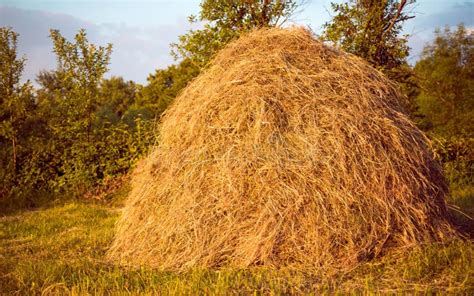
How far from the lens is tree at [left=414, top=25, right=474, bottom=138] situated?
27.5m

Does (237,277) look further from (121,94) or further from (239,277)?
(121,94)

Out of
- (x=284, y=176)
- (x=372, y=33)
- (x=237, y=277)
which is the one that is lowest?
(x=237, y=277)

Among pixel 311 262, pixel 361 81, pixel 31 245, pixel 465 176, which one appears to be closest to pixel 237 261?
pixel 311 262

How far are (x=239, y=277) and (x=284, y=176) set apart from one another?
Answer: 1371 millimetres

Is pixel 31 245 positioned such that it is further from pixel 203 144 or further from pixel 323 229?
pixel 323 229

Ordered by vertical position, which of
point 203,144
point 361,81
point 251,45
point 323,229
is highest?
point 251,45

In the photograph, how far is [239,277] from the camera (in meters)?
5.20

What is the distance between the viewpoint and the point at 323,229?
5.75 m

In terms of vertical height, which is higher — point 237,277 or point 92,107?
point 92,107

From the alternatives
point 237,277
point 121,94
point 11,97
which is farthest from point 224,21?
point 121,94

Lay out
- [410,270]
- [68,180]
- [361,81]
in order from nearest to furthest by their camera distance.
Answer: [410,270] → [361,81] → [68,180]

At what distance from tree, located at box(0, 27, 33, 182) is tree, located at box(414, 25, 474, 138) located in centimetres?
2029

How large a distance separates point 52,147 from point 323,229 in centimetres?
1093

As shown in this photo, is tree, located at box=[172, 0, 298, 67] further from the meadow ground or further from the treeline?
the meadow ground
